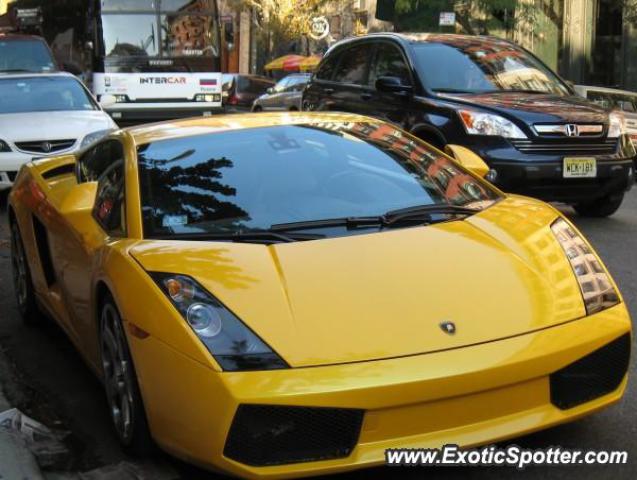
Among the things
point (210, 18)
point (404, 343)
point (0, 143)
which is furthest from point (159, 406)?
point (210, 18)

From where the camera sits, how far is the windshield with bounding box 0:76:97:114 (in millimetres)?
12000

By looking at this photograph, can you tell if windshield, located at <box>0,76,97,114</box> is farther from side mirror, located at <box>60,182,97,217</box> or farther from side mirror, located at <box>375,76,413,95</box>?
side mirror, located at <box>60,182,97,217</box>

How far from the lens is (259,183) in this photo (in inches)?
170

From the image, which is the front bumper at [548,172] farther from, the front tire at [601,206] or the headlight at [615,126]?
the front tire at [601,206]

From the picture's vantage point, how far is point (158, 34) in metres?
18.3

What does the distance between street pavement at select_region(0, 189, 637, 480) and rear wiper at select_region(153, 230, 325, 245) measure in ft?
2.91

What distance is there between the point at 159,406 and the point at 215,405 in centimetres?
35

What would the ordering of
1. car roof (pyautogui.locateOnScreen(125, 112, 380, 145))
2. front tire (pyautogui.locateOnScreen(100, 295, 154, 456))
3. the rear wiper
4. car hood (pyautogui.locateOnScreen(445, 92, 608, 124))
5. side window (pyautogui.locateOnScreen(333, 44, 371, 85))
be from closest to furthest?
front tire (pyautogui.locateOnScreen(100, 295, 154, 456)), the rear wiper, car roof (pyautogui.locateOnScreen(125, 112, 380, 145)), car hood (pyautogui.locateOnScreen(445, 92, 608, 124)), side window (pyautogui.locateOnScreen(333, 44, 371, 85))

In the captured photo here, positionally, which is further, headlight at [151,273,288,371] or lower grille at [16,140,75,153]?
lower grille at [16,140,75,153]

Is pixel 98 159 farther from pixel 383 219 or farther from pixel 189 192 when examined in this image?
pixel 383 219

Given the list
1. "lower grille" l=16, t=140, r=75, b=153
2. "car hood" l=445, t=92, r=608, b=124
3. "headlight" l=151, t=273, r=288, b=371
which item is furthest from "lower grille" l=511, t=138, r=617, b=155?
"lower grille" l=16, t=140, r=75, b=153

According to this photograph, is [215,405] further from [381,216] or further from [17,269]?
[17,269]

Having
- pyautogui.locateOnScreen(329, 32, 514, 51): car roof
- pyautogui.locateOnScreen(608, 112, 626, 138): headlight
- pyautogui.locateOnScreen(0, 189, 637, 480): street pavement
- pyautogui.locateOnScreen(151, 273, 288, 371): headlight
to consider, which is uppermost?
pyautogui.locateOnScreen(329, 32, 514, 51): car roof

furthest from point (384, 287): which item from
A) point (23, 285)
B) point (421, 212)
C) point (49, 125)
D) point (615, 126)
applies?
point (49, 125)
